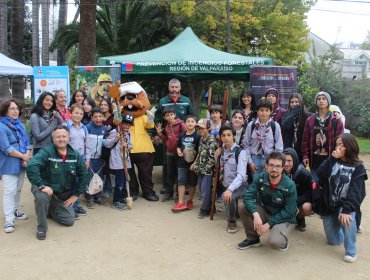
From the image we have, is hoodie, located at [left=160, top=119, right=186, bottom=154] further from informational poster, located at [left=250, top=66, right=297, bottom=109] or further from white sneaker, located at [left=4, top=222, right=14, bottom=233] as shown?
white sneaker, located at [left=4, top=222, right=14, bottom=233]

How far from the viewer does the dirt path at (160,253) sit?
12.1ft

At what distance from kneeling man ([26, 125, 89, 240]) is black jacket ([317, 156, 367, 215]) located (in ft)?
9.34

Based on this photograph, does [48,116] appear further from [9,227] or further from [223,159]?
[223,159]

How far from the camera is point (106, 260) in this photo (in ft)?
12.9

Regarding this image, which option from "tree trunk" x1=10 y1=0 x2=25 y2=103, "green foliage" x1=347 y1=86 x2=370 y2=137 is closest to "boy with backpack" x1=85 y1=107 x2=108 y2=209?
"tree trunk" x1=10 y1=0 x2=25 y2=103

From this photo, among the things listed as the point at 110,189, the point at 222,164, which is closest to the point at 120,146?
A: the point at 110,189

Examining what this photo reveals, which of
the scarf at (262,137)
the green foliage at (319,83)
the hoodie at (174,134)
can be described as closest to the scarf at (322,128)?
the scarf at (262,137)

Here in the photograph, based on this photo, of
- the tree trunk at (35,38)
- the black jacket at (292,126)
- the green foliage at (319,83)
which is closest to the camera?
the black jacket at (292,126)

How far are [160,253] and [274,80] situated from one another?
439cm

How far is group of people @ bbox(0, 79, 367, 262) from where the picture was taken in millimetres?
4109

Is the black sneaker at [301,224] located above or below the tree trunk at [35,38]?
below

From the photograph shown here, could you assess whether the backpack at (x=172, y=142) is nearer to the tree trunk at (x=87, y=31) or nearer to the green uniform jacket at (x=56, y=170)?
the green uniform jacket at (x=56, y=170)

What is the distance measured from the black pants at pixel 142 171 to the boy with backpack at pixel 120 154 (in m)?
0.17

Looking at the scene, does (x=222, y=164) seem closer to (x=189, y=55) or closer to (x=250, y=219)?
(x=250, y=219)
